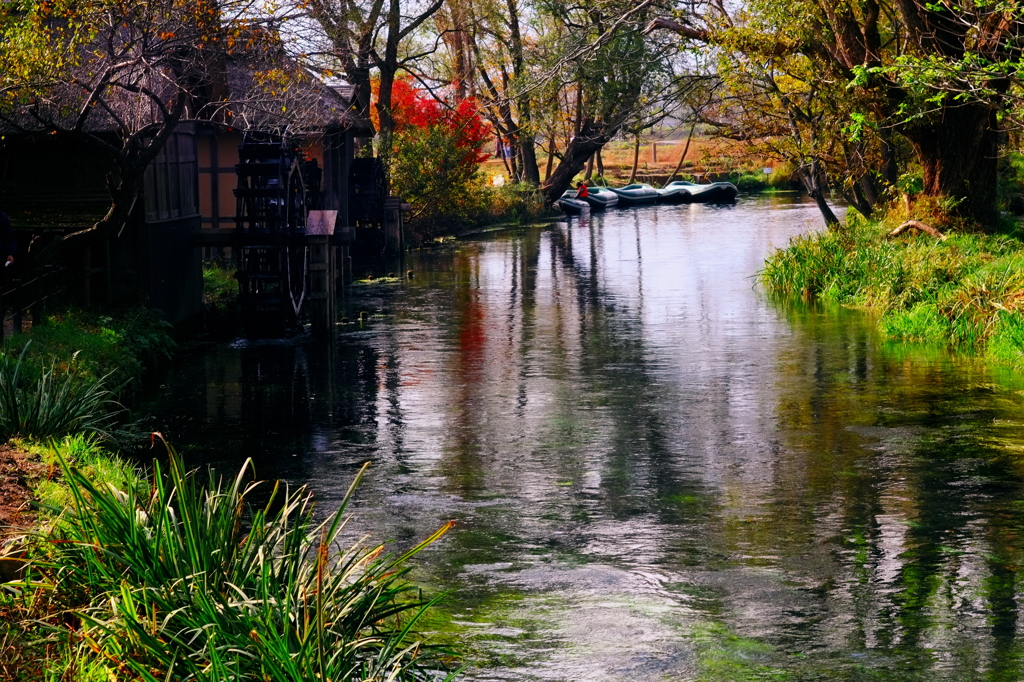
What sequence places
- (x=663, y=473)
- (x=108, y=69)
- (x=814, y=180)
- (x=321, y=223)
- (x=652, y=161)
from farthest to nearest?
(x=652, y=161) → (x=814, y=180) → (x=321, y=223) → (x=108, y=69) → (x=663, y=473)

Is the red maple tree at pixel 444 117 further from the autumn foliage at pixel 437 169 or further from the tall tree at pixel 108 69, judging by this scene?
the tall tree at pixel 108 69

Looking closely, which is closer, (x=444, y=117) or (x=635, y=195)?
(x=444, y=117)

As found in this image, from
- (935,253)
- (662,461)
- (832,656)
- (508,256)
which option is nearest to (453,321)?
(935,253)

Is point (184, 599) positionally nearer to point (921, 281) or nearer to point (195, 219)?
point (921, 281)

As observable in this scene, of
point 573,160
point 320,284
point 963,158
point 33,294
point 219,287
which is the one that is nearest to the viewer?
point 33,294

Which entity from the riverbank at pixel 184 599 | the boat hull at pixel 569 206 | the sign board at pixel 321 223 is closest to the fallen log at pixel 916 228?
the sign board at pixel 321 223

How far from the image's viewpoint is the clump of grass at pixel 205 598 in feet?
19.0

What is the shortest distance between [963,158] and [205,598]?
22065 millimetres

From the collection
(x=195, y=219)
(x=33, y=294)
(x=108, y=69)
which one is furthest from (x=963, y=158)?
(x=33, y=294)

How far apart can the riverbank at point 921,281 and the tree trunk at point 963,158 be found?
36.7 inches

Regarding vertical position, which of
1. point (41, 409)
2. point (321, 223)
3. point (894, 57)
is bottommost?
point (41, 409)

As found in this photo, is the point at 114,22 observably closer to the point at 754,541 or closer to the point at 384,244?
the point at 754,541

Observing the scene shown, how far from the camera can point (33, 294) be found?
1781 centimetres

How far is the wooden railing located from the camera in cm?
1683
